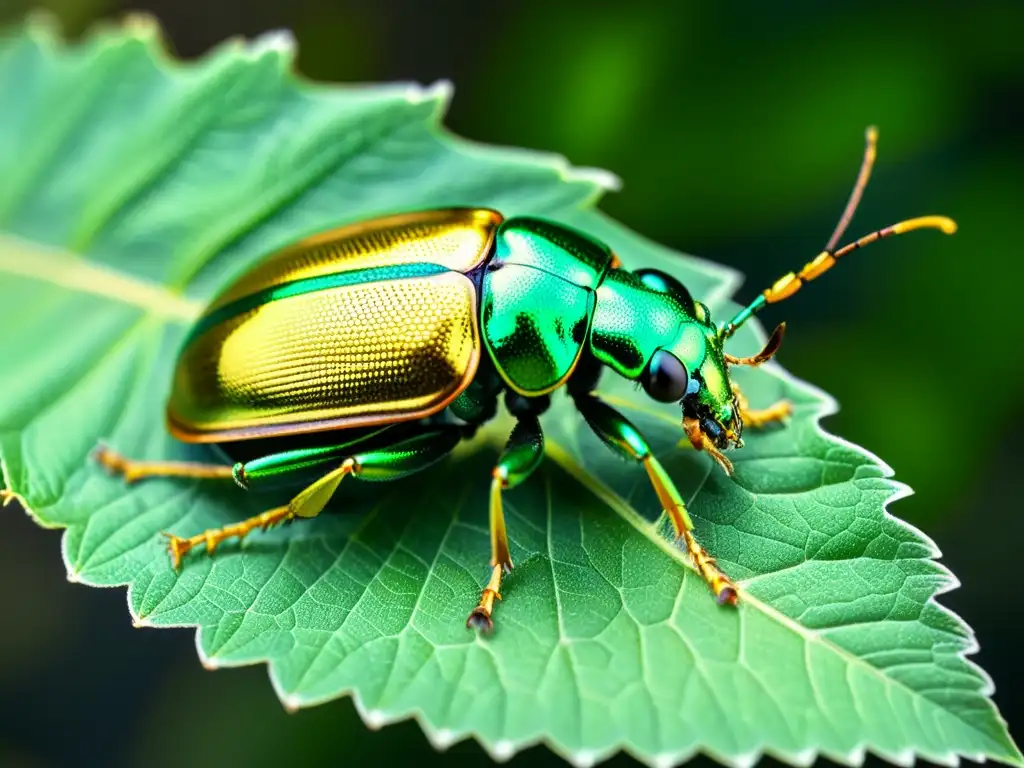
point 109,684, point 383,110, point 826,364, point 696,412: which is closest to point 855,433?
point 826,364

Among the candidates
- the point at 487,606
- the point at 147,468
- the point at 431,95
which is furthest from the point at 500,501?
the point at 431,95

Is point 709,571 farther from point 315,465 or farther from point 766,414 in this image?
point 315,465

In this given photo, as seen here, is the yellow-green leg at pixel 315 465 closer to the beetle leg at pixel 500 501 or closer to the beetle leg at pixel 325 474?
the beetle leg at pixel 325 474

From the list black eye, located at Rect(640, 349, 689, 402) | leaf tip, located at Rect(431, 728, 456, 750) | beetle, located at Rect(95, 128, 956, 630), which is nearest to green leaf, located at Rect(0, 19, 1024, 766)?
leaf tip, located at Rect(431, 728, 456, 750)

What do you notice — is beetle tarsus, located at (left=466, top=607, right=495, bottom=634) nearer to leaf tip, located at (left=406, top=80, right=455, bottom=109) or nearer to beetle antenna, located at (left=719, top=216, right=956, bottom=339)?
beetle antenna, located at (left=719, top=216, right=956, bottom=339)

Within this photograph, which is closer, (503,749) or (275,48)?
(503,749)

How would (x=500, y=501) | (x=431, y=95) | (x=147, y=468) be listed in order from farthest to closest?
(x=431, y=95) → (x=147, y=468) → (x=500, y=501)
